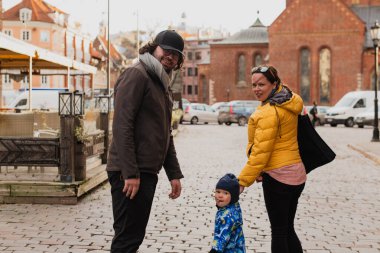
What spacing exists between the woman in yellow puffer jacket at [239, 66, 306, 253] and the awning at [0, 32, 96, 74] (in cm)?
1015

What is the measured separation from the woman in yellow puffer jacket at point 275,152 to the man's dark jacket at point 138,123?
77 cm

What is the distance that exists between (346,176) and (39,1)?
7037 centimetres

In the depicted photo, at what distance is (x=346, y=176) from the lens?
532 inches

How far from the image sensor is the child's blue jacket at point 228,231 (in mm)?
4926

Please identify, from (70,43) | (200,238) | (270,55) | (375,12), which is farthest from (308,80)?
(200,238)

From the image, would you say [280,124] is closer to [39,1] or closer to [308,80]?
[308,80]

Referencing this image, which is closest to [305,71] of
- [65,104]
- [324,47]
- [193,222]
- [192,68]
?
[324,47]

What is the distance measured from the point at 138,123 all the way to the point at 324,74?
6199 centimetres

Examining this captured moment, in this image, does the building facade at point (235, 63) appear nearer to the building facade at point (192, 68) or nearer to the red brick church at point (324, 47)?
the red brick church at point (324, 47)

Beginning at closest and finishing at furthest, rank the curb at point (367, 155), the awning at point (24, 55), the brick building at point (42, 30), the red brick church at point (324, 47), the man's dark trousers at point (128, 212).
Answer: the man's dark trousers at point (128, 212), the awning at point (24, 55), the curb at point (367, 155), the red brick church at point (324, 47), the brick building at point (42, 30)

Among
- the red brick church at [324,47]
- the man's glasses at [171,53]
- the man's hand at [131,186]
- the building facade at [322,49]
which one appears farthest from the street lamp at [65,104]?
the building facade at [322,49]

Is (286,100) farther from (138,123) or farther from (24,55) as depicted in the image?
(24,55)

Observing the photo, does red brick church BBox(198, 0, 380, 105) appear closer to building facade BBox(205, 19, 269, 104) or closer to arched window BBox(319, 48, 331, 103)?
arched window BBox(319, 48, 331, 103)

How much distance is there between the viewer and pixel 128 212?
4457 millimetres
